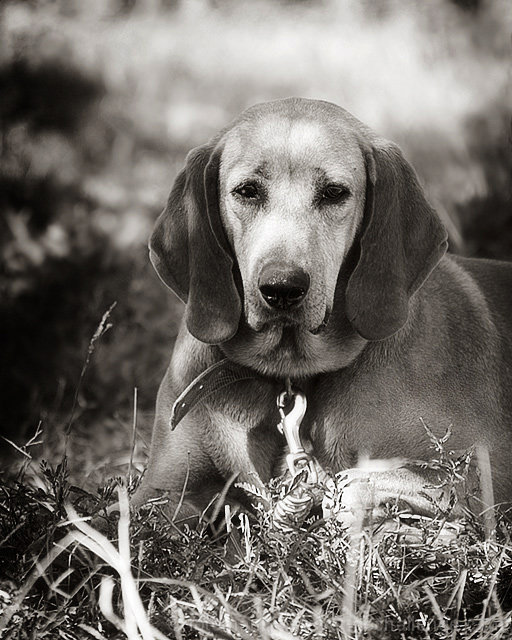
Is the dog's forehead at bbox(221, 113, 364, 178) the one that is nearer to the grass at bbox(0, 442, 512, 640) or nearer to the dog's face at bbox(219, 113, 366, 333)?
the dog's face at bbox(219, 113, 366, 333)

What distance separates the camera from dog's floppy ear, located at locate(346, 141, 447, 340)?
3.09 meters

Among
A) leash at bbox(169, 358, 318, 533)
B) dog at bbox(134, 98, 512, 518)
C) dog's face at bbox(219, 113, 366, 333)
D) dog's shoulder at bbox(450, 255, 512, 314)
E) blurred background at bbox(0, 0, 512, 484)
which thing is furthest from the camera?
blurred background at bbox(0, 0, 512, 484)

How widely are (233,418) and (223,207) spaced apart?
2.29 feet

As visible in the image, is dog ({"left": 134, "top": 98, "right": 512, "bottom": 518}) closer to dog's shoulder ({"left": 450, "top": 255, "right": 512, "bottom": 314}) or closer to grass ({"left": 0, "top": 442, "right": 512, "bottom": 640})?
grass ({"left": 0, "top": 442, "right": 512, "bottom": 640})

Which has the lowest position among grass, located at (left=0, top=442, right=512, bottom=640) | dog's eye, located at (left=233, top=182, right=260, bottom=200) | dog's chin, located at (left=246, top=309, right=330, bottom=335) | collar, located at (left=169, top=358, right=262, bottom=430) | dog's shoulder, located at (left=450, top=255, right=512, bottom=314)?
grass, located at (left=0, top=442, right=512, bottom=640)

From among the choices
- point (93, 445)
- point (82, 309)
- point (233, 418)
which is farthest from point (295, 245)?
point (82, 309)

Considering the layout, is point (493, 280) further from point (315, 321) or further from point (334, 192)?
point (315, 321)

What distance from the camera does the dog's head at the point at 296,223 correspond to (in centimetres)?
298

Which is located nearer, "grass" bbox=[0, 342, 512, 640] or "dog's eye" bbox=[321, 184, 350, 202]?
"grass" bbox=[0, 342, 512, 640]

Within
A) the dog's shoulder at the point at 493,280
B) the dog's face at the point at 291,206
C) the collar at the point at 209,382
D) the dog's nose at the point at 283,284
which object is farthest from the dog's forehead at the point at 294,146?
the dog's shoulder at the point at 493,280

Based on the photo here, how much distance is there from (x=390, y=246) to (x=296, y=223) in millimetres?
376

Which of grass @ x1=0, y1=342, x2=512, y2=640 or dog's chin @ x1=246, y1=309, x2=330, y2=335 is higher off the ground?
dog's chin @ x1=246, y1=309, x2=330, y2=335

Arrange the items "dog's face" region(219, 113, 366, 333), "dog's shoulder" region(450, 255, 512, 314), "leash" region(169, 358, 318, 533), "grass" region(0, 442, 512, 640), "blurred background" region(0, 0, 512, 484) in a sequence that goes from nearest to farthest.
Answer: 1. "grass" region(0, 442, 512, 640)
2. "leash" region(169, 358, 318, 533)
3. "dog's face" region(219, 113, 366, 333)
4. "dog's shoulder" region(450, 255, 512, 314)
5. "blurred background" region(0, 0, 512, 484)

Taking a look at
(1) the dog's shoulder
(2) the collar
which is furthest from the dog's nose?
(1) the dog's shoulder
